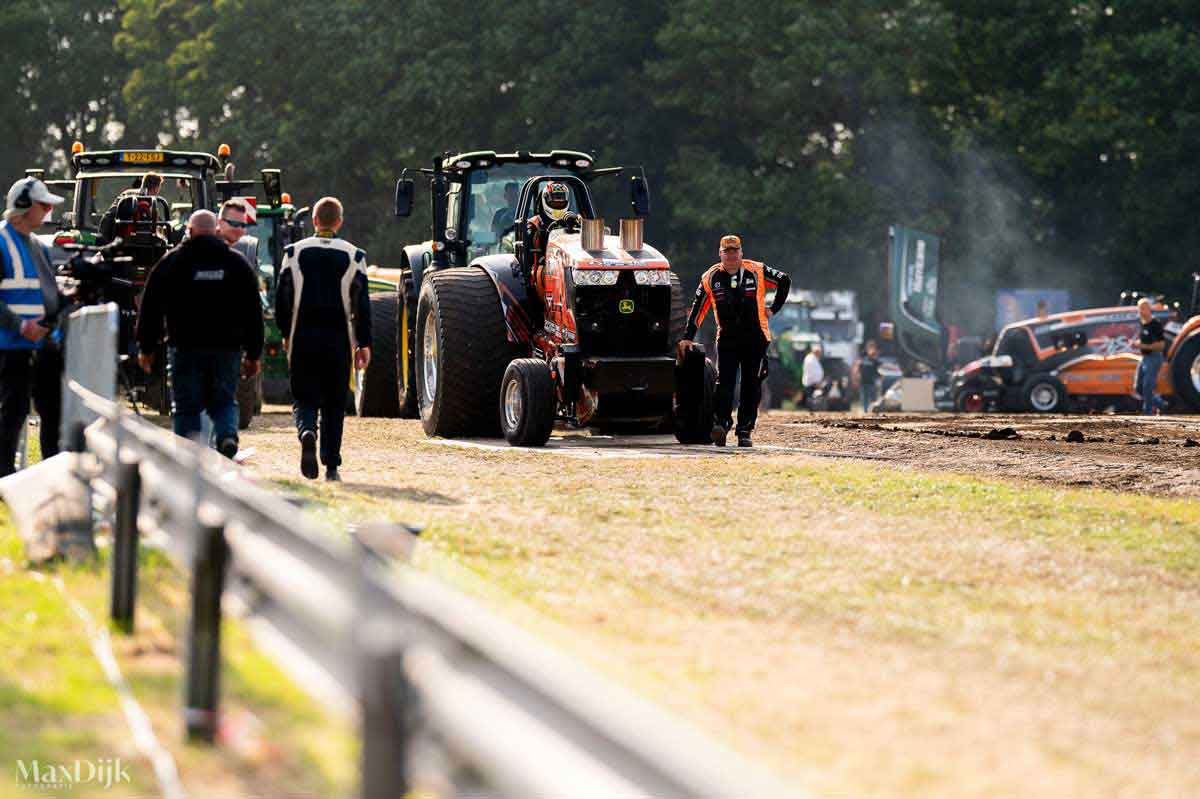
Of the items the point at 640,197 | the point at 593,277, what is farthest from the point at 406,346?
the point at 593,277

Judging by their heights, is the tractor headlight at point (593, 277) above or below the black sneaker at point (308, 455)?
above

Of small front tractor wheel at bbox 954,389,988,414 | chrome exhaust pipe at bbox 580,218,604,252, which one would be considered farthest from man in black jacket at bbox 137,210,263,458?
small front tractor wheel at bbox 954,389,988,414

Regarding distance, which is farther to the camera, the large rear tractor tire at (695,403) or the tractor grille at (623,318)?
the large rear tractor tire at (695,403)

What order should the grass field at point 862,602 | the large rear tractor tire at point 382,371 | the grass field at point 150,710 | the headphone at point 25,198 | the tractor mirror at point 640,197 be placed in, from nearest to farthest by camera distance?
1. the grass field at point 150,710
2. the grass field at point 862,602
3. the headphone at point 25,198
4. the tractor mirror at point 640,197
5. the large rear tractor tire at point 382,371

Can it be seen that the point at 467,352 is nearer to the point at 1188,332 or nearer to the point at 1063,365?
the point at 1188,332

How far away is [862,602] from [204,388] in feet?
18.4

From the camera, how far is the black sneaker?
14117 millimetres

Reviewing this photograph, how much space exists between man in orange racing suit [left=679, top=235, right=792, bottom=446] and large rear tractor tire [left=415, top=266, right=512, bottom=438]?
1.93m

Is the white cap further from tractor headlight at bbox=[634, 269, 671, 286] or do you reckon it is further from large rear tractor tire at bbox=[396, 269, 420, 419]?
large rear tractor tire at bbox=[396, 269, 420, 419]

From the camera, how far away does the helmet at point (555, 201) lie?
19.5 m

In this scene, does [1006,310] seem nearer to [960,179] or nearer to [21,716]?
[960,179]

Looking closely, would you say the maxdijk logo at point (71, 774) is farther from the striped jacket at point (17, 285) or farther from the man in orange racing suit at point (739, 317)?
the man in orange racing suit at point (739, 317)

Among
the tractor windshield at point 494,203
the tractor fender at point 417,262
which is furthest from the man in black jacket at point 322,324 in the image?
the tractor fender at point 417,262

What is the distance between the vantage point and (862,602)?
9094 millimetres
